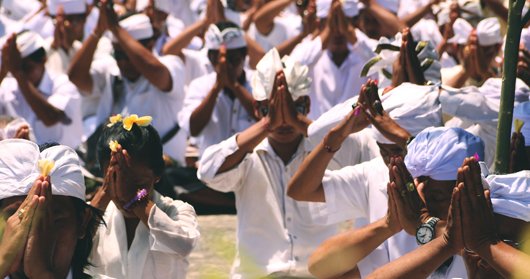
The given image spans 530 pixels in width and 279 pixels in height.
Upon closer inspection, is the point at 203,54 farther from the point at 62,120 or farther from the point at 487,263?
the point at 487,263

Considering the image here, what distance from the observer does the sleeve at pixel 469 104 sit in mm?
6609

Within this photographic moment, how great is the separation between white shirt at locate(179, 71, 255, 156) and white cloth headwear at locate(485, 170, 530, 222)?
16.5 feet

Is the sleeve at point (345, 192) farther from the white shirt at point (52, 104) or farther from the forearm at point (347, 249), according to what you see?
the white shirt at point (52, 104)

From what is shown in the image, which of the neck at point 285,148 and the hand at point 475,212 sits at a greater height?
the hand at point 475,212

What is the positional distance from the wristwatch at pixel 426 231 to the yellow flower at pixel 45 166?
1.22 metres

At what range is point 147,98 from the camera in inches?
375

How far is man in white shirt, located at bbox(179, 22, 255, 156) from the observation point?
896cm

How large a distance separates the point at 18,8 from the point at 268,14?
323 cm

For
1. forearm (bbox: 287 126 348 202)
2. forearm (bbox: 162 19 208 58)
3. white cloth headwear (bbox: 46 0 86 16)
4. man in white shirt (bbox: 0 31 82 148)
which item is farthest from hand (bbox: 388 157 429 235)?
white cloth headwear (bbox: 46 0 86 16)

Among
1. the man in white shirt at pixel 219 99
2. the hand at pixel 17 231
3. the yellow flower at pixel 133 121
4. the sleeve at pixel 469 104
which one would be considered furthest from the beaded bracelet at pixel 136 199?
the man in white shirt at pixel 219 99

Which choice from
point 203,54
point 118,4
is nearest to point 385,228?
point 203,54

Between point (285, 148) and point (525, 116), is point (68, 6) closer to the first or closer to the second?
point (285, 148)

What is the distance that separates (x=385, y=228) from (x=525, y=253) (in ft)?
2.94

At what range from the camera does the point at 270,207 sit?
282 inches
